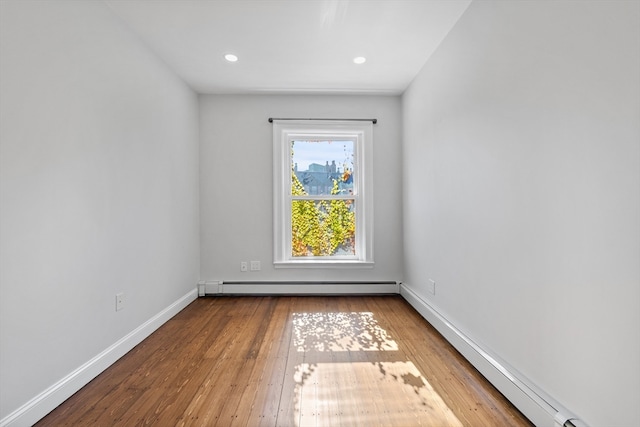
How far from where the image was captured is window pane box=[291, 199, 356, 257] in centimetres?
389

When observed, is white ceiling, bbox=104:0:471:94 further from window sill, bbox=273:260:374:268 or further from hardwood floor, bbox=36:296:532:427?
hardwood floor, bbox=36:296:532:427

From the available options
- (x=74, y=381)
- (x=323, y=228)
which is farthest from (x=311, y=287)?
(x=74, y=381)

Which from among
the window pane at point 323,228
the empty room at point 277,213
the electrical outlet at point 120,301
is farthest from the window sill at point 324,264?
the electrical outlet at point 120,301

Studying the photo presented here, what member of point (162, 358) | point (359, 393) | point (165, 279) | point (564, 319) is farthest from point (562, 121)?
point (165, 279)

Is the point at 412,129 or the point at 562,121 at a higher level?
the point at 412,129

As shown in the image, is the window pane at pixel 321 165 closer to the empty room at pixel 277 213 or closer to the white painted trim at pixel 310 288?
the empty room at pixel 277 213

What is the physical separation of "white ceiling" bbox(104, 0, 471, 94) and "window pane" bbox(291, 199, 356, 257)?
54.0 inches

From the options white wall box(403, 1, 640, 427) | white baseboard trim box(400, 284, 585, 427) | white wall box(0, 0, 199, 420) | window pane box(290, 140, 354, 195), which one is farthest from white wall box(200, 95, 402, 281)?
white baseboard trim box(400, 284, 585, 427)

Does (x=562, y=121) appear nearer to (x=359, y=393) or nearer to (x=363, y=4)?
(x=363, y=4)

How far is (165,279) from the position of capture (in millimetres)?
2924

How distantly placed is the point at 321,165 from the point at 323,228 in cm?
76

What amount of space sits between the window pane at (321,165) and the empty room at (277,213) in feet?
0.78

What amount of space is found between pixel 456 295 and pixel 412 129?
5.90 feet

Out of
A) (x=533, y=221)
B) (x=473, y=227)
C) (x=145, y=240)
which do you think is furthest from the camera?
(x=145, y=240)
